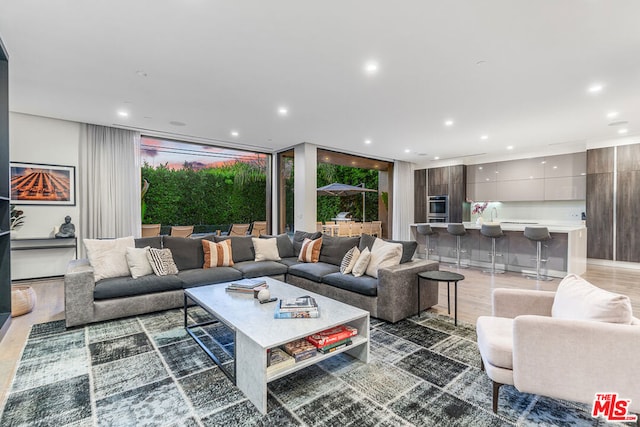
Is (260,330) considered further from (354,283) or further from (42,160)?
(42,160)

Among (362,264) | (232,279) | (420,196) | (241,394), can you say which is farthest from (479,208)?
(241,394)

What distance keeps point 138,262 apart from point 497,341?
363 cm

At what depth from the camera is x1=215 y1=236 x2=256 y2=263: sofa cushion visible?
4.51 m

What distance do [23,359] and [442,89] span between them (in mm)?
4984

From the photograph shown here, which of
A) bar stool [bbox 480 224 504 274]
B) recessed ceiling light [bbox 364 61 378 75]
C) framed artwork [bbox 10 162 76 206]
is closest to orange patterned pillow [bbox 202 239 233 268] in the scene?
recessed ceiling light [bbox 364 61 378 75]

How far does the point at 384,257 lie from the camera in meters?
3.45

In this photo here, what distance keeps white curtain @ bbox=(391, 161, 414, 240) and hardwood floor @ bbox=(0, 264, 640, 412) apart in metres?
3.15

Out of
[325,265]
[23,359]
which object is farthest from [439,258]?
[23,359]

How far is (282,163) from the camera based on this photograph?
800 cm

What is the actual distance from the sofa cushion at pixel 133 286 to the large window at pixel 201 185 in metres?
4.67

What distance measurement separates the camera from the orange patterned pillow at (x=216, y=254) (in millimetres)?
4148

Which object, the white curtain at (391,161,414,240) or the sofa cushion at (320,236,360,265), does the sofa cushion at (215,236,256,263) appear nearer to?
the sofa cushion at (320,236,360,265)

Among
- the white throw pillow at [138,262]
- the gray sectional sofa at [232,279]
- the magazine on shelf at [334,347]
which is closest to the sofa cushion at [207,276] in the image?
the gray sectional sofa at [232,279]

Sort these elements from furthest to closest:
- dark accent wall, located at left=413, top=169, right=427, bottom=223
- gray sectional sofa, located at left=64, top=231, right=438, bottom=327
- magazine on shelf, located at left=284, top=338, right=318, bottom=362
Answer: dark accent wall, located at left=413, top=169, right=427, bottom=223 → gray sectional sofa, located at left=64, top=231, right=438, bottom=327 → magazine on shelf, located at left=284, top=338, right=318, bottom=362
